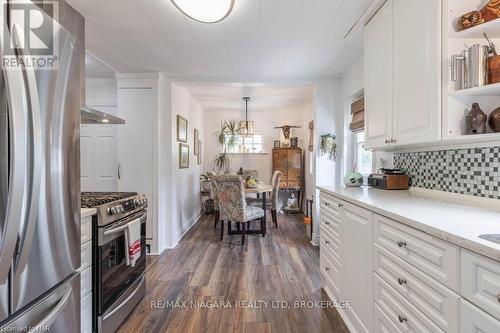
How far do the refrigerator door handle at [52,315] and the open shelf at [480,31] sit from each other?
227 centimetres

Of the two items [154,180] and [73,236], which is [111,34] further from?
[73,236]

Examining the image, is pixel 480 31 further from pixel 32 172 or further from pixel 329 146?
pixel 329 146

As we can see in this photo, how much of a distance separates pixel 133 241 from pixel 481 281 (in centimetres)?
196

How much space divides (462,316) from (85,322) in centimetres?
183

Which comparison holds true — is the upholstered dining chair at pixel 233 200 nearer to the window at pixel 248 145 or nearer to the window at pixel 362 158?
the window at pixel 362 158

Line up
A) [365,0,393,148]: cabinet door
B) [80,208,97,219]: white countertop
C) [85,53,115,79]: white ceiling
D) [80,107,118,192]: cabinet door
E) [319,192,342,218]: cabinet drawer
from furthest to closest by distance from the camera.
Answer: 1. [80,107,118,192]: cabinet door
2. [85,53,115,79]: white ceiling
3. [319,192,342,218]: cabinet drawer
4. [365,0,393,148]: cabinet door
5. [80,208,97,219]: white countertop

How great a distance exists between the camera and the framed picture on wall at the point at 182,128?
389 centimetres

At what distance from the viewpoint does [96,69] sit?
341 cm

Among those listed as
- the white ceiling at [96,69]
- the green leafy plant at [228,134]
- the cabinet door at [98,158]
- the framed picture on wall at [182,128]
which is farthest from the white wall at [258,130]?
the white ceiling at [96,69]

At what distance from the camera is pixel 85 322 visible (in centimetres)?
151

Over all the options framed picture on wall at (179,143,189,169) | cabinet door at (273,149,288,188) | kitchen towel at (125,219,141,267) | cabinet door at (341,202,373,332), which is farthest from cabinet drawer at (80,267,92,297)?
cabinet door at (273,149,288,188)

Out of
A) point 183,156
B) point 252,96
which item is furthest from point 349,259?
point 252,96

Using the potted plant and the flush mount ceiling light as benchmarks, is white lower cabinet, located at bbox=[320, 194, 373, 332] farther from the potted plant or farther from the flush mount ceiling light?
the potted plant

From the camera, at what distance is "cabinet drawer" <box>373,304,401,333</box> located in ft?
4.06
